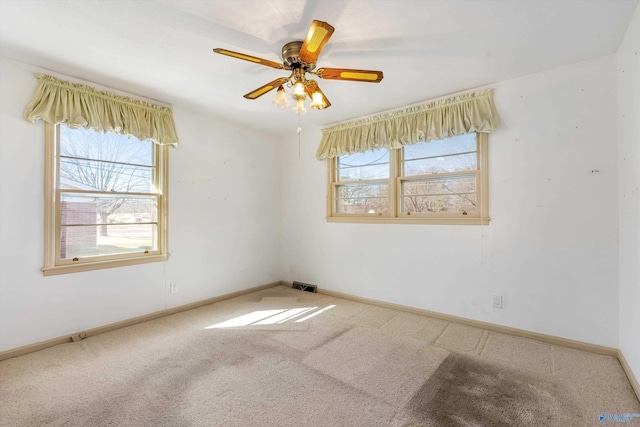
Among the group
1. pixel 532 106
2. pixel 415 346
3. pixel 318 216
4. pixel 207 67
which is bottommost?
pixel 415 346

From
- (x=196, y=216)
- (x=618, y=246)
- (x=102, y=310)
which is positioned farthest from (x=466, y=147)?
(x=102, y=310)

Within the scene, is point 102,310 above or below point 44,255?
below

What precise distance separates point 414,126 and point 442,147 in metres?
0.41

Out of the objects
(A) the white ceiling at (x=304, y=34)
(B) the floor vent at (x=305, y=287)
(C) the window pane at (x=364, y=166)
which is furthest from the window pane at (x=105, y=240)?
(C) the window pane at (x=364, y=166)

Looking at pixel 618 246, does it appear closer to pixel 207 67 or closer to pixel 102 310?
pixel 207 67

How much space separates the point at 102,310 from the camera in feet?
9.49

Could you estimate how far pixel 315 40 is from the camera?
168cm

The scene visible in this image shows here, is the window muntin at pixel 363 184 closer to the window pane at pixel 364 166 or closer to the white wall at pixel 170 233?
the window pane at pixel 364 166

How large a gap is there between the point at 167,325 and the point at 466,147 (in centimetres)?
386

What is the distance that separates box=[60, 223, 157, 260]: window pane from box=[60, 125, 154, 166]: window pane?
73cm

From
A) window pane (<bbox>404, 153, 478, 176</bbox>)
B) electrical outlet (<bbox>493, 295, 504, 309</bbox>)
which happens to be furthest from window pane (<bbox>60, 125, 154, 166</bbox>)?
electrical outlet (<bbox>493, 295, 504, 309</bbox>)

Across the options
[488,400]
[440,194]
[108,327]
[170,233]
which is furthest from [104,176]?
[488,400]

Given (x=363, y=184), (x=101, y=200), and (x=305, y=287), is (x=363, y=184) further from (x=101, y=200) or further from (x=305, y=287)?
(x=101, y=200)

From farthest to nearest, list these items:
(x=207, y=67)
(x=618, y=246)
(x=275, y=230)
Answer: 1. (x=275, y=230)
2. (x=207, y=67)
3. (x=618, y=246)
